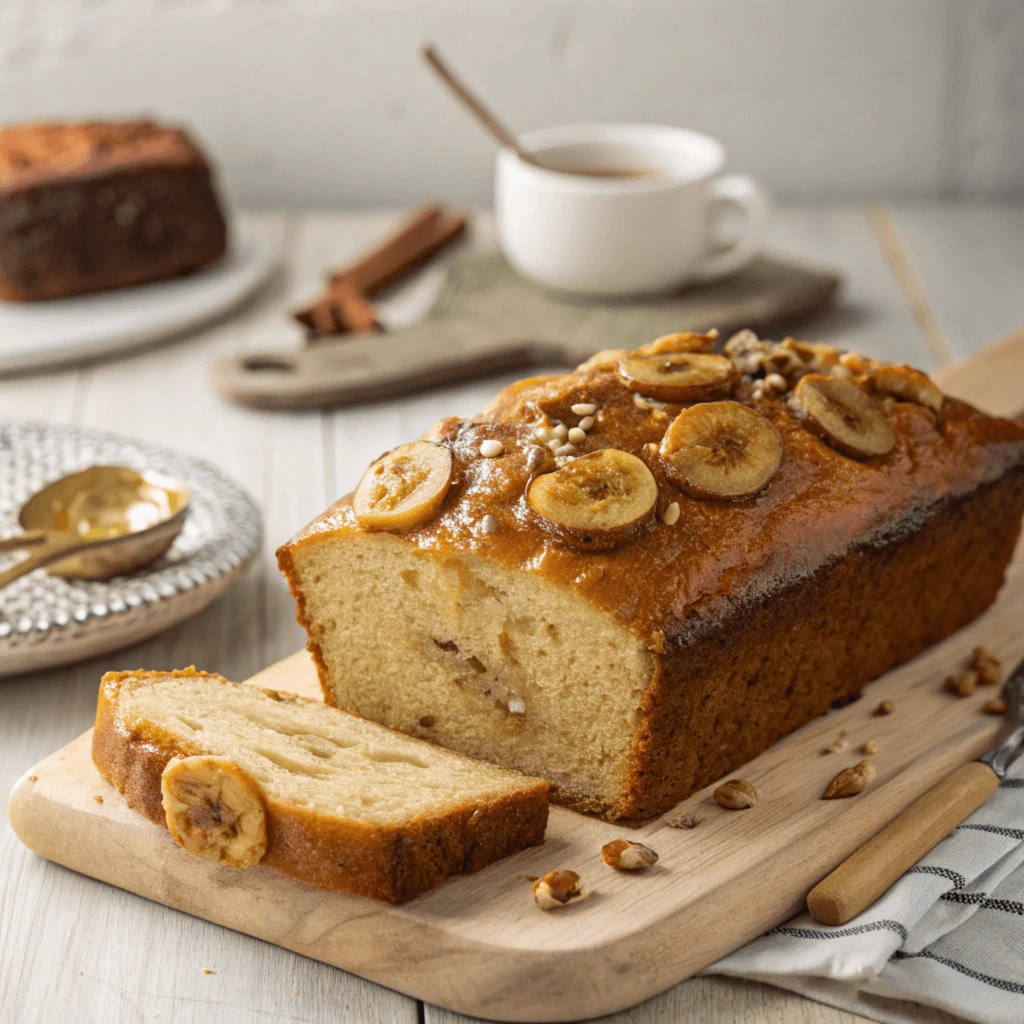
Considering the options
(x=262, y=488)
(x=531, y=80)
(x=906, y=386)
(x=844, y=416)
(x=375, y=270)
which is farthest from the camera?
(x=531, y=80)

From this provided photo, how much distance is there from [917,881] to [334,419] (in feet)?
7.20

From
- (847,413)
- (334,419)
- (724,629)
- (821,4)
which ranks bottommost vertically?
(334,419)

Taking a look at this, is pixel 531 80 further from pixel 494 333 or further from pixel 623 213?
pixel 494 333

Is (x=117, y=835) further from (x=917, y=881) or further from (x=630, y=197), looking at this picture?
(x=630, y=197)

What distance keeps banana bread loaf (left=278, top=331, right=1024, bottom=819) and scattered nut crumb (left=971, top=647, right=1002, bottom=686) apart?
15 centimetres

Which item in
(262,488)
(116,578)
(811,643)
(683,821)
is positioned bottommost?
(262,488)

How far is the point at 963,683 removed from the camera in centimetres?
252

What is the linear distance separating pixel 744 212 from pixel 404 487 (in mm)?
2350

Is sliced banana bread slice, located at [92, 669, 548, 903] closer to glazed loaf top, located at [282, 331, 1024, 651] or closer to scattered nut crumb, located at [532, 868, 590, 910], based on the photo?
scattered nut crumb, located at [532, 868, 590, 910]

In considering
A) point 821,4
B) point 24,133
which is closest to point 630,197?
point 821,4

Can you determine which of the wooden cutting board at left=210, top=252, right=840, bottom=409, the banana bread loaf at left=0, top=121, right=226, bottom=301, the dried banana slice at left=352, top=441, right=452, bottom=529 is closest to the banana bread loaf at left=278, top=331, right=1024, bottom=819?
the dried banana slice at left=352, top=441, right=452, bottom=529

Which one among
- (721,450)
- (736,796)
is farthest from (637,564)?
(736,796)

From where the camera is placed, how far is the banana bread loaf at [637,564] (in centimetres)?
213

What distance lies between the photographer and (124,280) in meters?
4.40
